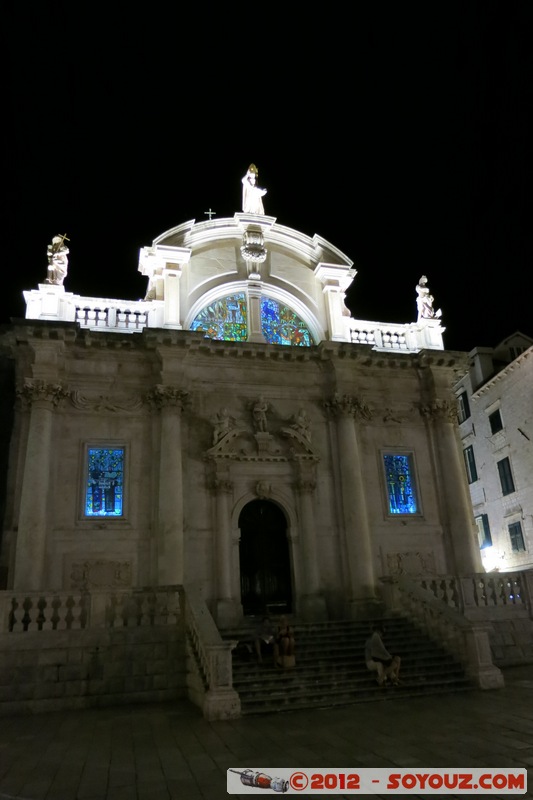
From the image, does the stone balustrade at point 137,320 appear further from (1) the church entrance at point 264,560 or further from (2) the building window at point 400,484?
(1) the church entrance at point 264,560

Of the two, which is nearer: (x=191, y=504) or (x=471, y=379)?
(x=191, y=504)

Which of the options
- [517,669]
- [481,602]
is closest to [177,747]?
[517,669]

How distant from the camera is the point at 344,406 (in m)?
20.1

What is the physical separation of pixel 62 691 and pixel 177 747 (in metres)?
5.13

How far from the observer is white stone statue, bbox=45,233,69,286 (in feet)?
63.4

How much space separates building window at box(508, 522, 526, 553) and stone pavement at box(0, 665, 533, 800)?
1802cm

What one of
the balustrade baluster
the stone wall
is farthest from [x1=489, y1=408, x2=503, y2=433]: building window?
the balustrade baluster

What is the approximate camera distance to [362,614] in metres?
17.5

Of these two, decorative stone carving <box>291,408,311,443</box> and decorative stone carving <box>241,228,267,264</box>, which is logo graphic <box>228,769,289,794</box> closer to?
decorative stone carving <box>291,408,311,443</box>

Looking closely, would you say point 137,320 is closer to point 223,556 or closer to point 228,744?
point 223,556

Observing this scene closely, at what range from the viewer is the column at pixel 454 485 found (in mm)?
19656

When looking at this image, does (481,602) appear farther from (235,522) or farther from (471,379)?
(471,379)

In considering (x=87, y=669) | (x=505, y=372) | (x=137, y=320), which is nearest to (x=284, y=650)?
(x=87, y=669)

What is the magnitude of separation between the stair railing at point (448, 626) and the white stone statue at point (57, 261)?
44.1ft
